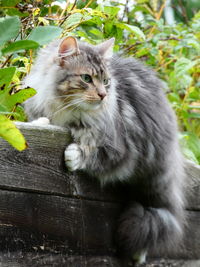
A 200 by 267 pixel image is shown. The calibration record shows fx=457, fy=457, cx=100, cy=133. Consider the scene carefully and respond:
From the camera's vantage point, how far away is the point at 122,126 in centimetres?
220

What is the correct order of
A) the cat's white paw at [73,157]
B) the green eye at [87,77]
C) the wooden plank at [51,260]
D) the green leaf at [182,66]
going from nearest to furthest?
the wooden plank at [51,260], the cat's white paw at [73,157], the green eye at [87,77], the green leaf at [182,66]

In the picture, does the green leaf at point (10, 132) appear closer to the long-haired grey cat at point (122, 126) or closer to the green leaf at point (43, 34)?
the green leaf at point (43, 34)

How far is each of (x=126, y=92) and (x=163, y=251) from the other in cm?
82

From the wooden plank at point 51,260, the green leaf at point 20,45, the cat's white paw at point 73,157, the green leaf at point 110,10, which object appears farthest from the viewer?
the green leaf at point 110,10

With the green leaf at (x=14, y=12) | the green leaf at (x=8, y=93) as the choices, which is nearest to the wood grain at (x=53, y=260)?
the green leaf at (x=8, y=93)

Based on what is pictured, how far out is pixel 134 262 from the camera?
2090mm

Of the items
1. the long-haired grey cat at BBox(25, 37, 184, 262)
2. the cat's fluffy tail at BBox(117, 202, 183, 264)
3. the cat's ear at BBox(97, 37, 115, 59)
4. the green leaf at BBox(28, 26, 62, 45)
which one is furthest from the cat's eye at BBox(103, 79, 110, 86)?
the green leaf at BBox(28, 26, 62, 45)

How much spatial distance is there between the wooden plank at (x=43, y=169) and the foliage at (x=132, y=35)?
12.9 inches

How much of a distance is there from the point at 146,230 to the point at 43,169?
75cm

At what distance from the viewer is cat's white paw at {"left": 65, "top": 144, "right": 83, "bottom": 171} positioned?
1747mm

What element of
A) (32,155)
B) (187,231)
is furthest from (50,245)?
(187,231)

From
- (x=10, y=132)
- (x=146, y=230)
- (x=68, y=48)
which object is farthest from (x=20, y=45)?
(x=146, y=230)

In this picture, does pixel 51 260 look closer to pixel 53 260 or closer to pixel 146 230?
pixel 53 260

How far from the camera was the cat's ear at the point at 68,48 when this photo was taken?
2.08 meters
